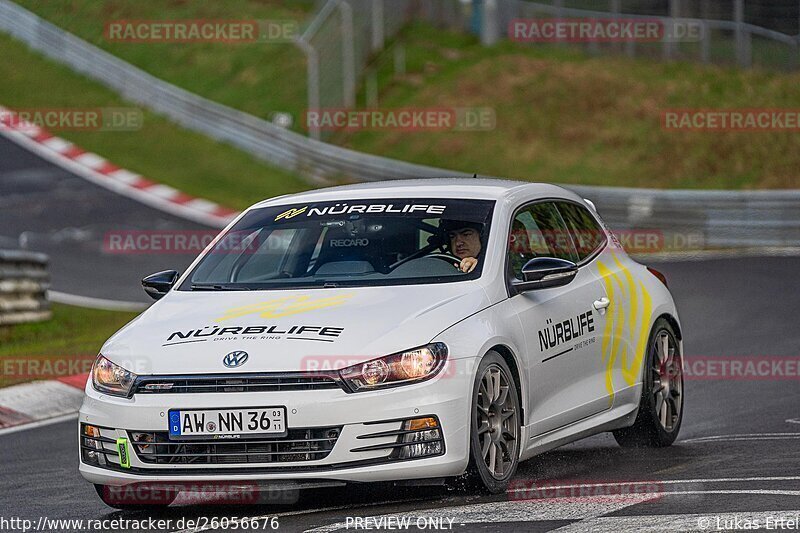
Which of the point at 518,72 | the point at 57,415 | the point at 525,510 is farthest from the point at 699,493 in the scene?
the point at 518,72

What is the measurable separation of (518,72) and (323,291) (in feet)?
92.1

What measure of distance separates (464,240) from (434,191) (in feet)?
1.73

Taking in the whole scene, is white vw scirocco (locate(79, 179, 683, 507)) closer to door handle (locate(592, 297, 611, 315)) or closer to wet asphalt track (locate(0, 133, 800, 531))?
door handle (locate(592, 297, 611, 315))

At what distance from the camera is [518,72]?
1383 inches

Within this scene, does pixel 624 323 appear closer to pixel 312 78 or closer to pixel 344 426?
pixel 344 426

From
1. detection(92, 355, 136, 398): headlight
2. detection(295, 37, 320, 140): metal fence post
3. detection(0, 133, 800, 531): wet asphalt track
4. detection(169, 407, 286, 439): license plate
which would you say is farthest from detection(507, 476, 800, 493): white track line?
detection(295, 37, 320, 140): metal fence post

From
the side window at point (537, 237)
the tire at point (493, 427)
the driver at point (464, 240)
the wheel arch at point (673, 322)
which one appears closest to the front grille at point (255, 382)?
the tire at point (493, 427)

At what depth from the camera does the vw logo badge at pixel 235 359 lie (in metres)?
6.86

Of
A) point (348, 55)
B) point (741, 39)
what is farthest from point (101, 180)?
point (741, 39)

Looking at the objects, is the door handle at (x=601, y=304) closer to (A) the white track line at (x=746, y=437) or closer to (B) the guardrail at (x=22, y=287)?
(A) the white track line at (x=746, y=437)

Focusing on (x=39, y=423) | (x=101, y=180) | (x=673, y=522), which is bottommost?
(x=101, y=180)

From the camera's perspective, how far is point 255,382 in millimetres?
6809

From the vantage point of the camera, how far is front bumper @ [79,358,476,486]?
6.75 metres

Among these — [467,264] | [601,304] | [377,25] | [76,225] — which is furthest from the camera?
[377,25]
